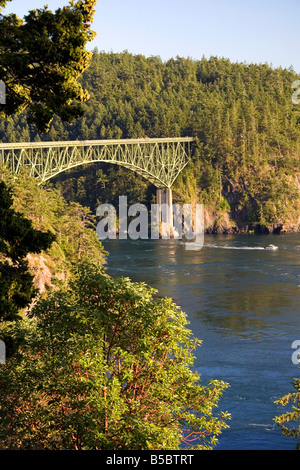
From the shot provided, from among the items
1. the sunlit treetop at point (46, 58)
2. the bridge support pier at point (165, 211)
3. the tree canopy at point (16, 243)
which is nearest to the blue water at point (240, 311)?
the bridge support pier at point (165, 211)

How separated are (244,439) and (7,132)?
147 meters

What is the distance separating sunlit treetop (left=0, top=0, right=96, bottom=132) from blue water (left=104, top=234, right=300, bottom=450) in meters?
20.1

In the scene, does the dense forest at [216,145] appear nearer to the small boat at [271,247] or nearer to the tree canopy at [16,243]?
the small boat at [271,247]

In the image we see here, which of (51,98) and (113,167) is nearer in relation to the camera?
(51,98)

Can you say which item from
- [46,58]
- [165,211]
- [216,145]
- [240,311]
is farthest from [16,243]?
[216,145]

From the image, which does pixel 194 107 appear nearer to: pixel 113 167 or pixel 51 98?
pixel 113 167

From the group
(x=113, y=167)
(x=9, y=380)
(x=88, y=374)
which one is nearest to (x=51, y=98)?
(x=88, y=374)

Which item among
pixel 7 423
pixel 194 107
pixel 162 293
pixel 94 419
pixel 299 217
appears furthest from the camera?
pixel 194 107

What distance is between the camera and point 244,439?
29688 mm

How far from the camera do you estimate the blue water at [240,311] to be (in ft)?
106

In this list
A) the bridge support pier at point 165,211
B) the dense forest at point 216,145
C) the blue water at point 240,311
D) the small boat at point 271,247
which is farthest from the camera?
the dense forest at point 216,145

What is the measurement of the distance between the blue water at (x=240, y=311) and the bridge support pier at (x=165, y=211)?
17.2 m

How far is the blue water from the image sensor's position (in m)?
32.2
